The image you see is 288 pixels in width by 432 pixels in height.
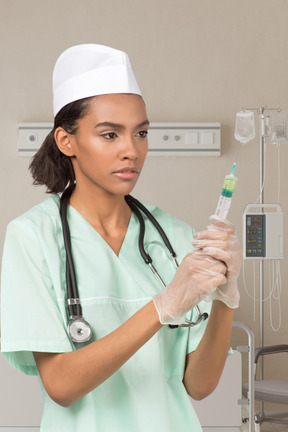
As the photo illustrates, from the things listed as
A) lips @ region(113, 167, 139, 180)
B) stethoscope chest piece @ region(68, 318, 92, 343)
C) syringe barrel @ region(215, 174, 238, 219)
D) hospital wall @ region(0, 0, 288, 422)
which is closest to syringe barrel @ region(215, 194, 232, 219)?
syringe barrel @ region(215, 174, 238, 219)

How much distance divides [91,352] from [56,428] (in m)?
0.22

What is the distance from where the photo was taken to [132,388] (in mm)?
1318

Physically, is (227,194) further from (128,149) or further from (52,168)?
(52,168)

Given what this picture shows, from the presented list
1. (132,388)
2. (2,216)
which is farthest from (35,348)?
(2,216)

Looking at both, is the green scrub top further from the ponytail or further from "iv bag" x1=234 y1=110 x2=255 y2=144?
"iv bag" x1=234 y1=110 x2=255 y2=144

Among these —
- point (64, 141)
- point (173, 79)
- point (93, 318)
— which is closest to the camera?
point (93, 318)

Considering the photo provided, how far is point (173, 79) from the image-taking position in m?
4.97

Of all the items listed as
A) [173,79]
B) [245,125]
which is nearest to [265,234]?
[245,125]

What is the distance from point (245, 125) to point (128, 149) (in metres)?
3.20

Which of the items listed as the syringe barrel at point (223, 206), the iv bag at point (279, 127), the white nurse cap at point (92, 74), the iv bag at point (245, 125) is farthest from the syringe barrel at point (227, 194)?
the iv bag at point (279, 127)

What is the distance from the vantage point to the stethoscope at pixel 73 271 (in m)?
1.24

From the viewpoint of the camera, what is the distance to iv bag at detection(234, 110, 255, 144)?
435cm

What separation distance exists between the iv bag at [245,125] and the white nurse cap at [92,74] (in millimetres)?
3049

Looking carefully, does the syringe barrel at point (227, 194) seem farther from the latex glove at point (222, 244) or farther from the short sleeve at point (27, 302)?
the short sleeve at point (27, 302)
